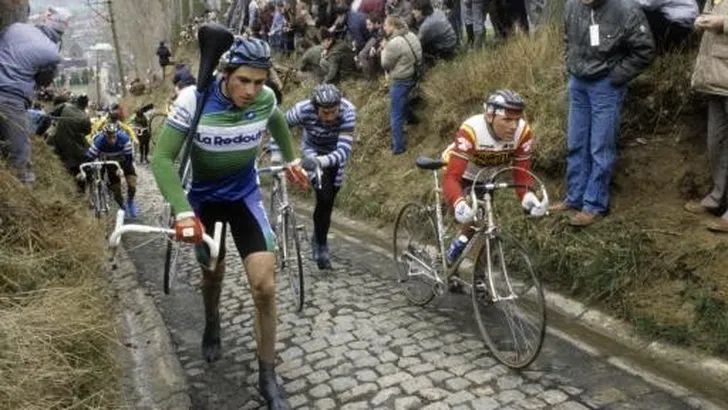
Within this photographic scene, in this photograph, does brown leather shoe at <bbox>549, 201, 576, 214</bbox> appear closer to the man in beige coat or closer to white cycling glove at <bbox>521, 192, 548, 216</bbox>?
the man in beige coat

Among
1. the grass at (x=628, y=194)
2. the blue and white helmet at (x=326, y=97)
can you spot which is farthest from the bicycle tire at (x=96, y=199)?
the blue and white helmet at (x=326, y=97)

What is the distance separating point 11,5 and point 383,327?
5121mm

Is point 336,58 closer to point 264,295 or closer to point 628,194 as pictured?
point 628,194

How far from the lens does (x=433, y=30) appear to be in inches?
409

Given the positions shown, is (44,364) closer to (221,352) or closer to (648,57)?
(221,352)

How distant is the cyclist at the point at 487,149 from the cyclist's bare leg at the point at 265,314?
1616 millimetres

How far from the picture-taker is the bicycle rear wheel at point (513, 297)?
4617 mm

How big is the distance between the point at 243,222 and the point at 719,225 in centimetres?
390

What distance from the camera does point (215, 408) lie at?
15.1 ft

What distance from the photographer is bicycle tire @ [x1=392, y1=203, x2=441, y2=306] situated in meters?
5.96

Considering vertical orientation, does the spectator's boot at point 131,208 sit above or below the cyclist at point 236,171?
below

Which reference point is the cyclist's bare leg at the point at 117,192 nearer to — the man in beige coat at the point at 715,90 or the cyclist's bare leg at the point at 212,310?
the cyclist's bare leg at the point at 212,310

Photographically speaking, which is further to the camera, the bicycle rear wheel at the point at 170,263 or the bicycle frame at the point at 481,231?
the bicycle rear wheel at the point at 170,263

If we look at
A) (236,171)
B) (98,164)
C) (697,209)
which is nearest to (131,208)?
(98,164)
